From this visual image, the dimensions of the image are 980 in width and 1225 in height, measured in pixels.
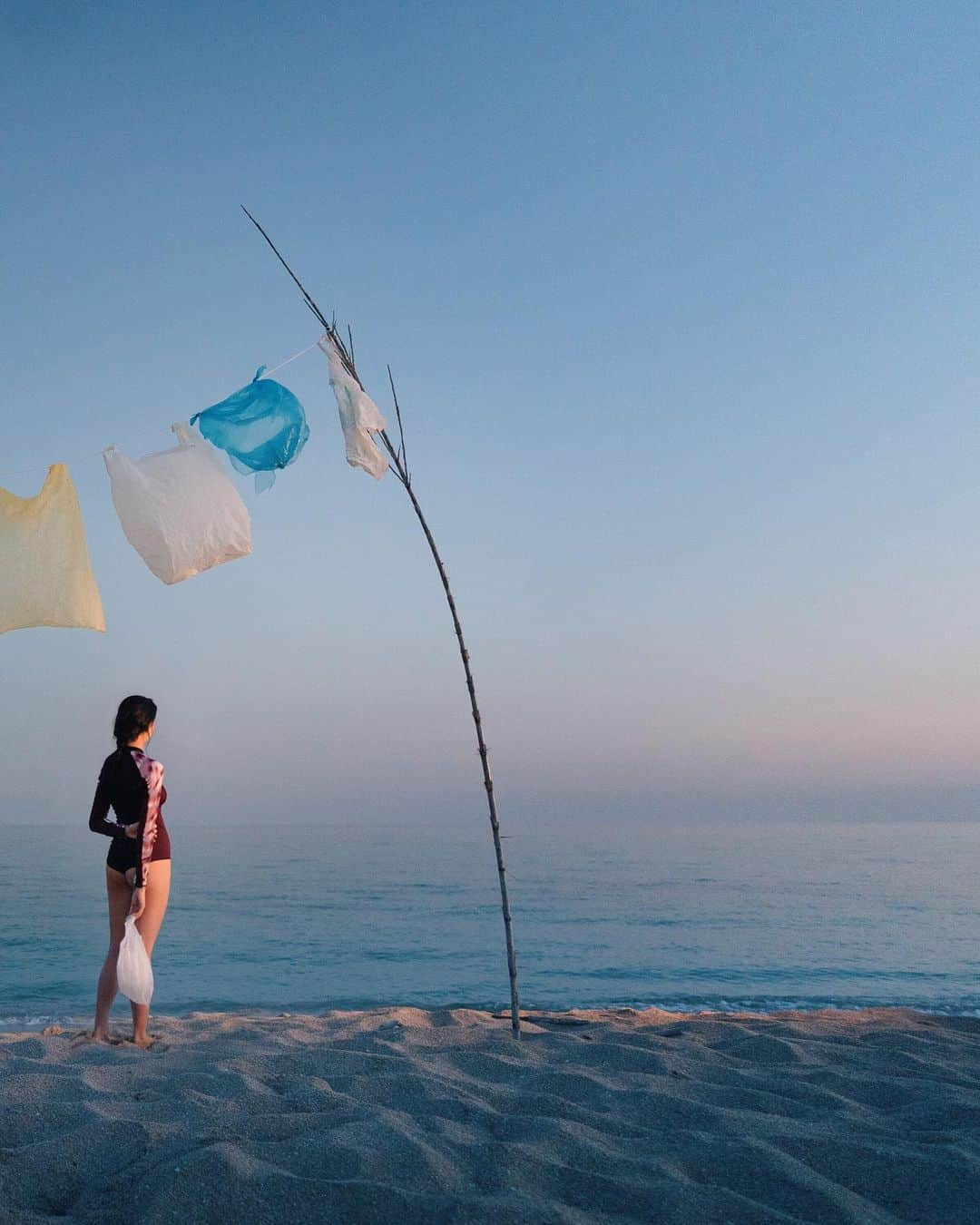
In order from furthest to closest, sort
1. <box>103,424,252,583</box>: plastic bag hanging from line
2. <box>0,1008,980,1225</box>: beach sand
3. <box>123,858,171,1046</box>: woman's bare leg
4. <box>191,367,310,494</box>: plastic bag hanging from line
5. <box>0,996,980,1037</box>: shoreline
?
<box>0,996,980,1037</box>: shoreline, <box>191,367,310,494</box>: plastic bag hanging from line, <box>123,858,171,1046</box>: woman's bare leg, <box>103,424,252,583</box>: plastic bag hanging from line, <box>0,1008,980,1225</box>: beach sand

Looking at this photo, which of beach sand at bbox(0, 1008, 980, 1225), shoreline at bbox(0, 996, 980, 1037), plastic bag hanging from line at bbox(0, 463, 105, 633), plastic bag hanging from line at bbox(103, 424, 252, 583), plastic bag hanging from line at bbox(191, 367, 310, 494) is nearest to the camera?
beach sand at bbox(0, 1008, 980, 1225)

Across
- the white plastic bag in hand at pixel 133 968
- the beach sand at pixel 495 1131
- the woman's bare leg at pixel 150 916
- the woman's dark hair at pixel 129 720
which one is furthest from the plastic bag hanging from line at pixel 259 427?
the beach sand at pixel 495 1131

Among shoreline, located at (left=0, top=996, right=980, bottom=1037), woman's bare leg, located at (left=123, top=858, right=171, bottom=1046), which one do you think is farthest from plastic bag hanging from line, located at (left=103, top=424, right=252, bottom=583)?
shoreline, located at (left=0, top=996, right=980, bottom=1037)

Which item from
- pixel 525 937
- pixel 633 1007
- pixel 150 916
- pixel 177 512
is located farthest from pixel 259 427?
pixel 525 937

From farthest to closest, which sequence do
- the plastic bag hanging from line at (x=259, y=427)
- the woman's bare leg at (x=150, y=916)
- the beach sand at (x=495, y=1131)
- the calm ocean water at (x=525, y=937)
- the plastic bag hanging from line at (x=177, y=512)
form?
the calm ocean water at (x=525, y=937)
the plastic bag hanging from line at (x=259, y=427)
the woman's bare leg at (x=150, y=916)
the plastic bag hanging from line at (x=177, y=512)
the beach sand at (x=495, y=1131)

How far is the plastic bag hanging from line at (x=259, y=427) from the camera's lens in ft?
14.4

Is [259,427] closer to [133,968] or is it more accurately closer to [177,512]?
[177,512]

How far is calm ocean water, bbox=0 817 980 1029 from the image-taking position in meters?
8.45

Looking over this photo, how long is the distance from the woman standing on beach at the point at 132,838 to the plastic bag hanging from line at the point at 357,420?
1.72 metres

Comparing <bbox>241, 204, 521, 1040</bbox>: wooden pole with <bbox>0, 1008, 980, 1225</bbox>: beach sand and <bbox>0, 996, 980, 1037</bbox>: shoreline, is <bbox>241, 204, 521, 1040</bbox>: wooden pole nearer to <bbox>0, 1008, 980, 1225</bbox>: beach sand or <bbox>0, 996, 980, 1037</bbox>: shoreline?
<bbox>0, 1008, 980, 1225</bbox>: beach sand

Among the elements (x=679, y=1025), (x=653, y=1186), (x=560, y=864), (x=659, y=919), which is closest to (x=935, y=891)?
(x=659, y=919)

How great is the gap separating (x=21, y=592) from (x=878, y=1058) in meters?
4.30

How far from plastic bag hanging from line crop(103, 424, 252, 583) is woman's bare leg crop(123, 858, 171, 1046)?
1521 millimetres

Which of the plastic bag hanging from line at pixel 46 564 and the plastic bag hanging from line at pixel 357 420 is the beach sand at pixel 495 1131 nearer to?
the plastic bag hanging from line at pixel 46 564
